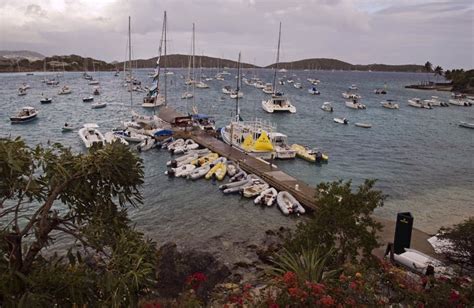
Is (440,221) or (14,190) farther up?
(14,190)

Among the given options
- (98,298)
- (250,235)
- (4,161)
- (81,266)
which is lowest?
(250,235)

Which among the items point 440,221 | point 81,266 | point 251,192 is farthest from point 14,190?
point 440,221

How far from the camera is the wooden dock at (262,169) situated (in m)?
26.0

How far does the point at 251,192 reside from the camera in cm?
2681

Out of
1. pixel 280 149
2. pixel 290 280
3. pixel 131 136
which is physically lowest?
pixel 131 136

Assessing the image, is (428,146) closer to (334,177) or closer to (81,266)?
(334,177)

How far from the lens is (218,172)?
3081 cm

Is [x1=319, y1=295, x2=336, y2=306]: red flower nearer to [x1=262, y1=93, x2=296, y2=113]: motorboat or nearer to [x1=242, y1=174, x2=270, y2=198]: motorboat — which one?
[x1=242, y1=174, x2=270, y2=198]: motorboat

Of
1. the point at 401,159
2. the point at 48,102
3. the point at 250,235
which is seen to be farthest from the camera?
the point at 48,102

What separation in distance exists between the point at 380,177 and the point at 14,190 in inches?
1316

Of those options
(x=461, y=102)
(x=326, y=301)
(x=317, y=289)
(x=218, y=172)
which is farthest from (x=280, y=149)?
(x=461, y=102)

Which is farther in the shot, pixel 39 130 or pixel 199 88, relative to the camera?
pixel 199 88

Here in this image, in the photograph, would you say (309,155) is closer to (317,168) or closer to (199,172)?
(317,168)

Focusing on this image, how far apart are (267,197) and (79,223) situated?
20.5 meters
